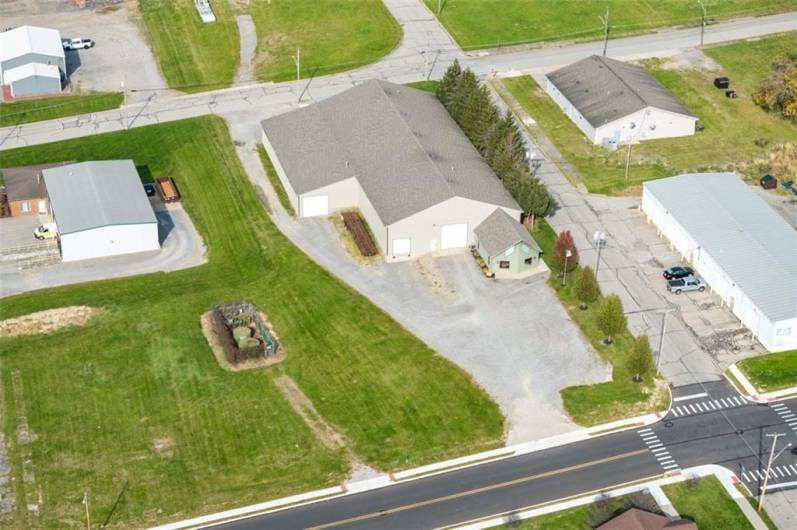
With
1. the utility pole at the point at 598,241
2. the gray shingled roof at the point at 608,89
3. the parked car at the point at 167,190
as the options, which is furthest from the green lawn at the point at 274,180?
the gray shingled roof at the point at 608,89

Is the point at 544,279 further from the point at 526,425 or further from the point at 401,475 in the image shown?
the point at 401,475

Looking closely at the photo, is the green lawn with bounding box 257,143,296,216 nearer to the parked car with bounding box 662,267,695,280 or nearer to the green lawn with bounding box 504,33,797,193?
Answer: the green lawn with bounding box 504,33,797,193

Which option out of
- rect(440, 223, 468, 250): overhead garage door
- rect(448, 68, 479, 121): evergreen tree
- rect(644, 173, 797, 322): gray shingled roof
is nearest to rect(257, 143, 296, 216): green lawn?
rect(440, 223, 468, 250): overhead garage door

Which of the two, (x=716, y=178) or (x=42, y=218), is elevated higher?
(x=716, y=178)

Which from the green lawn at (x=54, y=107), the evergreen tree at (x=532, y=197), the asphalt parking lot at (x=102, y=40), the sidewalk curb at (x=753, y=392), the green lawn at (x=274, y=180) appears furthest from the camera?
the asphalt parking lot at (x=102, y=40)

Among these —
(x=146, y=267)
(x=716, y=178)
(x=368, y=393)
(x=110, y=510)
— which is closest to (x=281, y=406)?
(x=368, y=393)

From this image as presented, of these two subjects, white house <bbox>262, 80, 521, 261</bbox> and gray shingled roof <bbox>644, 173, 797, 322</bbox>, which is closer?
gray shingled roof <bbox>644, 173, 797, 322</bbox>

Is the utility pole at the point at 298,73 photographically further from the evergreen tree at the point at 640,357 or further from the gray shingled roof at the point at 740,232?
the evergreen tree at the point at 640,357
